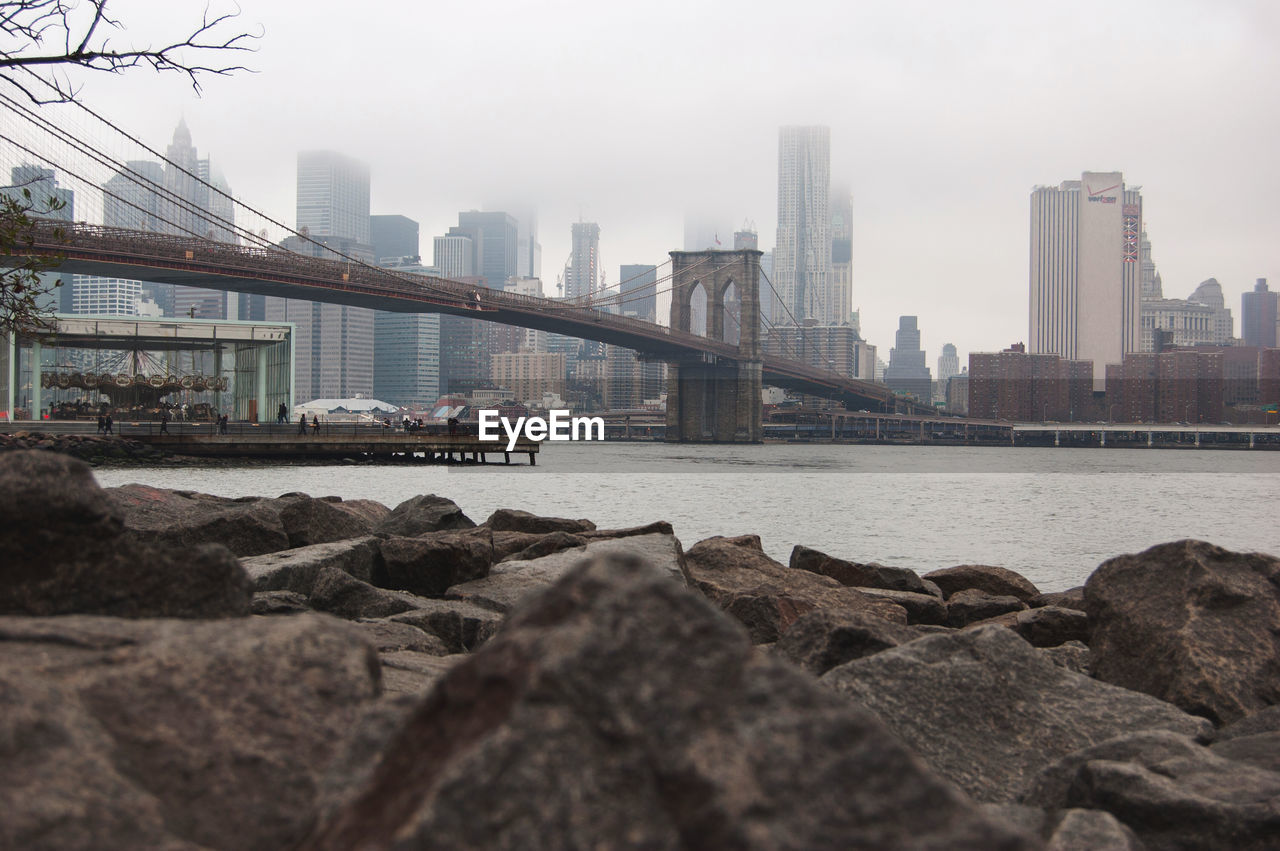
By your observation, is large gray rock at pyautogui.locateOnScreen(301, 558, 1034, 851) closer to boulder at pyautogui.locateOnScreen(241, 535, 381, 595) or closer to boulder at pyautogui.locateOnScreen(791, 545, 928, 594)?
boulder at pyautogui.locateOnScreen(241, 535, 381, 595)

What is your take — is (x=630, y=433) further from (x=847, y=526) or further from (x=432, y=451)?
(x=847, y=526)

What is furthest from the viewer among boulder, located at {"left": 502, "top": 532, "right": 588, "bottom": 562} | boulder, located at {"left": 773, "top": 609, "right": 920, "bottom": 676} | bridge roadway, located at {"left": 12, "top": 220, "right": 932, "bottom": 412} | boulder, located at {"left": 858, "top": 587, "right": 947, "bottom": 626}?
bridge roadway, located at {"left": 12, "top": 220, "right": 932, "bottom": 412}

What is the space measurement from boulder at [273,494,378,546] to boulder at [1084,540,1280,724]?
6104 millimetres

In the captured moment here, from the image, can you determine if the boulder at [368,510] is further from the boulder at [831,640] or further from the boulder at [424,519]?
the boulder at [831,640]

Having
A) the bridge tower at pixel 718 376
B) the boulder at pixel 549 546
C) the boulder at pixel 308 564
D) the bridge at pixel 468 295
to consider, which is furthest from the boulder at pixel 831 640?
the bridge tower at pixel 718 376

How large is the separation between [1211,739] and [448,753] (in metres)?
3.26

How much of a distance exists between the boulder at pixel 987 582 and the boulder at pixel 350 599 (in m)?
5.78

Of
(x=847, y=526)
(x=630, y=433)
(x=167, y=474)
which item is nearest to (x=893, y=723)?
(x=847, y=526)

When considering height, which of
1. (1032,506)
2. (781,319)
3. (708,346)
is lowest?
(1032,506)

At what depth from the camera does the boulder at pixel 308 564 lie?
632 centimetres

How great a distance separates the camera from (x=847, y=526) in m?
27.0

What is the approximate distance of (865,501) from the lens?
35844 millimetres

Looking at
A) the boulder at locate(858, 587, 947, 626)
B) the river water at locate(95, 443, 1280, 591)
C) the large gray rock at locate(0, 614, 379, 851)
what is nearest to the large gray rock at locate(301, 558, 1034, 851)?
the large gray rock at locate(0, 614, 379, 851)

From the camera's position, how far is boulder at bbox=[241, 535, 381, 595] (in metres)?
6.32
